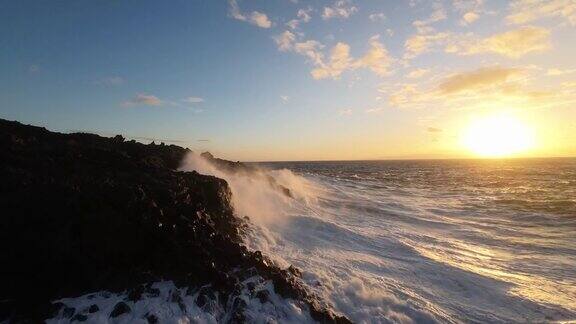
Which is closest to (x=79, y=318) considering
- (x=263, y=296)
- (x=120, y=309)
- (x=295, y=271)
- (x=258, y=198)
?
(x=120, y=309)

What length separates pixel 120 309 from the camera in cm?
651

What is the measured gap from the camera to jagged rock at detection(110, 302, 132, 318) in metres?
6.44

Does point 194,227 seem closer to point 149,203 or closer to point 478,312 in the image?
point 149,203

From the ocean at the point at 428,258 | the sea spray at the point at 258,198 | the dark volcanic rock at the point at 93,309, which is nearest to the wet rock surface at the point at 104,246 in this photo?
the dark volcanic rock at the point at 93,309

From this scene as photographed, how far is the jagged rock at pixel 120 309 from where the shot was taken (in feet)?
21.1

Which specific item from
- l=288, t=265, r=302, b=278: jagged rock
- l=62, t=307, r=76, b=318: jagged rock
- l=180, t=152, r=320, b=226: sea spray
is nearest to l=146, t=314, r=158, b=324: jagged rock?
l=62, t=307, r=76, b=318: jagged rock

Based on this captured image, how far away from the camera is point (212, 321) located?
21.9ft

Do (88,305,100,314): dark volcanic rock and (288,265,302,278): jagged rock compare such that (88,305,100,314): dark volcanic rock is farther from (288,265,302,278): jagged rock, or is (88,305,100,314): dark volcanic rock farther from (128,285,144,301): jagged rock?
(288,265,302,278): jagged rock

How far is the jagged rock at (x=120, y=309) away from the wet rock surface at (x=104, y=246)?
0.02 m

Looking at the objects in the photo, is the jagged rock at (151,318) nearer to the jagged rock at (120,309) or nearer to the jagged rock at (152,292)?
the jagged rock at (120,309)

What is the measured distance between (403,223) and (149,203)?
1325 cm

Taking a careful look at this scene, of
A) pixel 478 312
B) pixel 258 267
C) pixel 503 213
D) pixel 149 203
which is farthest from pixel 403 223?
pixel 149 203

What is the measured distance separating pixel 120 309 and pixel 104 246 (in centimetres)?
172

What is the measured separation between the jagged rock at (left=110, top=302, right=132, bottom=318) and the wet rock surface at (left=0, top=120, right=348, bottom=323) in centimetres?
2
